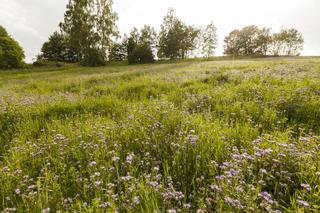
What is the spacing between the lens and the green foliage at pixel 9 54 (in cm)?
4700

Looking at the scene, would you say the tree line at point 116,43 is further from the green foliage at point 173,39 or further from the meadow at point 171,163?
the meadow at point 171,163

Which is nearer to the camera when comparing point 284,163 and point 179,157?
point 284,163

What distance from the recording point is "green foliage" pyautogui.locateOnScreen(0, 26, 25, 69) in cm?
4700

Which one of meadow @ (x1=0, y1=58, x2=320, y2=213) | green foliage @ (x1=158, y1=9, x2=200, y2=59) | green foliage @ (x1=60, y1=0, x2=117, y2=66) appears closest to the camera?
meadow @ (x1=0, y1=58, x2=320, y2=213)

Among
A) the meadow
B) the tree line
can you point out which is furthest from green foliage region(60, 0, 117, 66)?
the meadow

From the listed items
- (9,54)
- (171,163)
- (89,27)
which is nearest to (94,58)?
(89,27)

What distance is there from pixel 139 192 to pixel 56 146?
1.82 metres

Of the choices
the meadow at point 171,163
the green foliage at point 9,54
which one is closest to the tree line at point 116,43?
the green foliage at point 9,54

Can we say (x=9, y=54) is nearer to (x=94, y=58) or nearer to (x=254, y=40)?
(x=94, y=58)

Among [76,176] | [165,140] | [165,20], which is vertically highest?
[165,20]

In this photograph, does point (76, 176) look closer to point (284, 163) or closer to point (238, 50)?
point (284, 163)

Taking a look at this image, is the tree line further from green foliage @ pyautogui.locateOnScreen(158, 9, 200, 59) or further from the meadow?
the meadow

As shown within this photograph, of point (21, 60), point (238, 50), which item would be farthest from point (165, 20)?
point (21, 60)

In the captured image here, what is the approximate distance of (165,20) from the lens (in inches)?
2539
